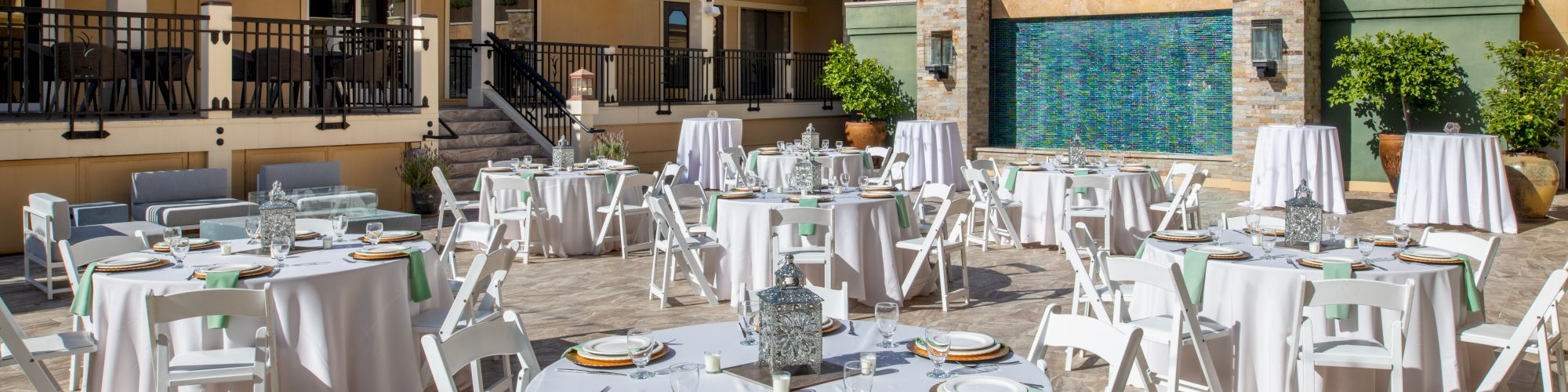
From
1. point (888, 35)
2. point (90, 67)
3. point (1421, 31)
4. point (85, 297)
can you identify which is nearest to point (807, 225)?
point (85, 297)

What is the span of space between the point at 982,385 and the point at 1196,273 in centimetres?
230

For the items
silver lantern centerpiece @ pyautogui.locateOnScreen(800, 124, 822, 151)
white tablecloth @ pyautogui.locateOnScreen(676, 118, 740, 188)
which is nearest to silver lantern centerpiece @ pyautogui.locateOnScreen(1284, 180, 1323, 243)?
silver lantern centerpiece @ pyautogui.locateOnScreen(800, 124, 822, 151)

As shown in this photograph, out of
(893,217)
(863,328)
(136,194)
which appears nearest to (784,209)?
(893,217)

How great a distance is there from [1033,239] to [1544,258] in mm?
3659

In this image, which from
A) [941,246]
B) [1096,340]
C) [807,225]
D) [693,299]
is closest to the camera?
[1096,340]

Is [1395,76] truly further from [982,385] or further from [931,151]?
[982,385]

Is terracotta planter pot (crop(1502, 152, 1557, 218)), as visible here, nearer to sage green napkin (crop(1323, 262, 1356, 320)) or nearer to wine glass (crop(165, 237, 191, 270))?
sage green napkin (crop(1323, 262, 1356, 320))

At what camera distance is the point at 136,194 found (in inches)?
379

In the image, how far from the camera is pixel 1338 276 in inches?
186

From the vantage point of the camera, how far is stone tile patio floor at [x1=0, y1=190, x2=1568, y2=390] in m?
6.30

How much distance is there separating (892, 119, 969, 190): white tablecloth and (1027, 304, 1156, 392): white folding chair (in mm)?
10905

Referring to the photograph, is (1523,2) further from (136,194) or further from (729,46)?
(136,194)

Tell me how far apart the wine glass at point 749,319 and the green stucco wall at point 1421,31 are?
12.2 metres

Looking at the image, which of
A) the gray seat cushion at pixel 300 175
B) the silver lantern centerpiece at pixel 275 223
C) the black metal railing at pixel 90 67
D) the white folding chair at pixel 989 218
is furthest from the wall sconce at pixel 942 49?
the silver lantern centerpiece at pixel 275 223
